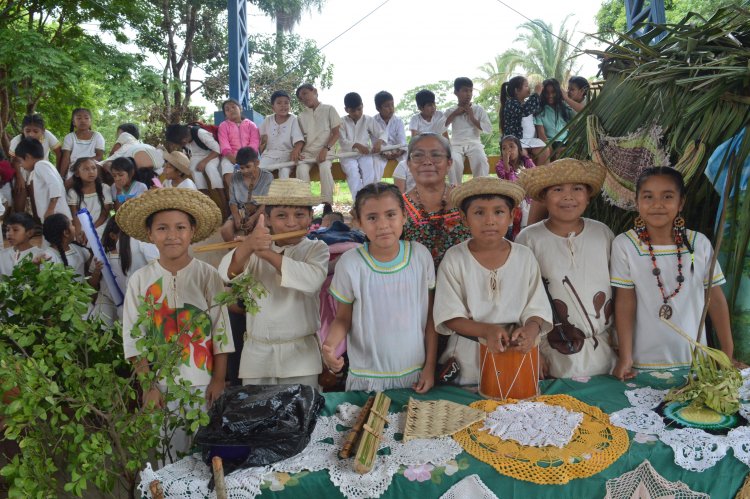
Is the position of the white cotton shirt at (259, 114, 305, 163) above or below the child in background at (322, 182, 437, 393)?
above

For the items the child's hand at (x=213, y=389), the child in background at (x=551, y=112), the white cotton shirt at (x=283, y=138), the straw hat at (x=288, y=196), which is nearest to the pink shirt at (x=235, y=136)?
the white cotton shirt at (x=283, y=138)

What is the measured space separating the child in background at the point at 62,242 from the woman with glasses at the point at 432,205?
9.06ft

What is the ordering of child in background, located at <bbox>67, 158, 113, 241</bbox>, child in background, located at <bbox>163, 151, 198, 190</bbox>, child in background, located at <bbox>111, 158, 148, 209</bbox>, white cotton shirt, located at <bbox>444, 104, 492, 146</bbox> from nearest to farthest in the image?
1. child in background, located at <bbox>111, 158, 148, 209</bbox>
2. child in background, located at <bbox>67, 158, 113, 241</bbox>
3. child in background, located at <bbox>163, 151, 198, 190</bbox>
4. white cotton shirt, located at <bbox>444, 104, 492, 146</bbox>

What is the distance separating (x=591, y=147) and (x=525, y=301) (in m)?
1.16

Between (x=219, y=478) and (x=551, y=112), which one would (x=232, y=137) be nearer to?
(x=551, y=112)

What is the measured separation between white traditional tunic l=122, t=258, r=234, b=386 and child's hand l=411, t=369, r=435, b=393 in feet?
2.95

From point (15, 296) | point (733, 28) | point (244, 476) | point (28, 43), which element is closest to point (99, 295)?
point (15, 296)

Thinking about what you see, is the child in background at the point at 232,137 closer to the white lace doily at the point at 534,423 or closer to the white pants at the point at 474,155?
the white pants at the point at 474,155

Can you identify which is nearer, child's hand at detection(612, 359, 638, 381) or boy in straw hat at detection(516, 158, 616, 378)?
child's hand at detection(612, 359, 638, 381)

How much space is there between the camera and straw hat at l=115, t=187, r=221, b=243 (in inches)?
102

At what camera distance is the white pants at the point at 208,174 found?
6832mm

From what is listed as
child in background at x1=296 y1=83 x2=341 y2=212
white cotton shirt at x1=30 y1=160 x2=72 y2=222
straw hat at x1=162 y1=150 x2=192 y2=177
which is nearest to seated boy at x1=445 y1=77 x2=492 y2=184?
child in background at x1=296 y1=83 x2=341 y2=212

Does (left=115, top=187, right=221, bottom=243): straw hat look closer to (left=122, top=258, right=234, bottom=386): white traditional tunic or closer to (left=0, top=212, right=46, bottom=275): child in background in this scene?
(left=122, top=258, right=234, bottom=386): white traditional tunic

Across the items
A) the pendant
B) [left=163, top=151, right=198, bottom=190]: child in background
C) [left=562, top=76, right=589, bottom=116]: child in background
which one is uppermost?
[left=562, top=76, right=589, bottom=116]: child in background
